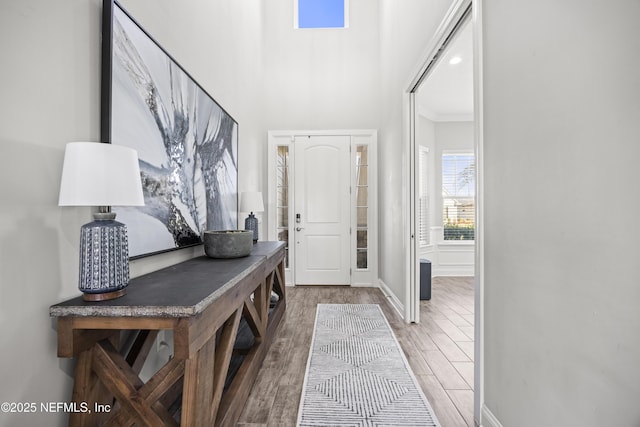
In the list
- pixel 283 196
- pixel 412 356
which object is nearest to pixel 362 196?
pixel 283 196

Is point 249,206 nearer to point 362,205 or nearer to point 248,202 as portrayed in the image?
point 248,202

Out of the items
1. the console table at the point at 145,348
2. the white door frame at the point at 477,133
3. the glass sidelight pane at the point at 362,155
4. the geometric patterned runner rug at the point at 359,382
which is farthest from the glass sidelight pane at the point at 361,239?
the console table at the point at 145,348

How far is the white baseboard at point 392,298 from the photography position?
128 inches

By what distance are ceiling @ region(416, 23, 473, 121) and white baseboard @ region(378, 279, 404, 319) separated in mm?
2146

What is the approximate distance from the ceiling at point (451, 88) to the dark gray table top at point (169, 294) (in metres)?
2.53

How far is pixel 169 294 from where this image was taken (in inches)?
45.3

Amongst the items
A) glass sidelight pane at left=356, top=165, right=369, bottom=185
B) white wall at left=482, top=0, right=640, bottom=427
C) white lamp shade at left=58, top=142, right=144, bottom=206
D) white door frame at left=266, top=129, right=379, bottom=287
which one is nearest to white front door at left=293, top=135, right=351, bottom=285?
white door frame at left=266, top=129, right=379, bottom=287

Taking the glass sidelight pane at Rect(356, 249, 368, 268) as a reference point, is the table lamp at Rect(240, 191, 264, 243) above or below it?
above

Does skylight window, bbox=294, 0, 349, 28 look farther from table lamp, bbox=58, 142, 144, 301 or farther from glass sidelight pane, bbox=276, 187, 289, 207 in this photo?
table lamp, bbox=58, 142, 144, 301

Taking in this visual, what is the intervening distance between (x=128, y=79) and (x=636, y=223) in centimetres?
189

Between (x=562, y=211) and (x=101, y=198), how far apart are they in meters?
1.51

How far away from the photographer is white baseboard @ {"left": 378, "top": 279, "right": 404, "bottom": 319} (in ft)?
10.7

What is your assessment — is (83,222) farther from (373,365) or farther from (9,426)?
(373,365)

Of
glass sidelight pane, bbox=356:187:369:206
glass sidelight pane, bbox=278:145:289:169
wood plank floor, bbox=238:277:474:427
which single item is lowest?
wood plank floor, bbox=238:277:474:427
